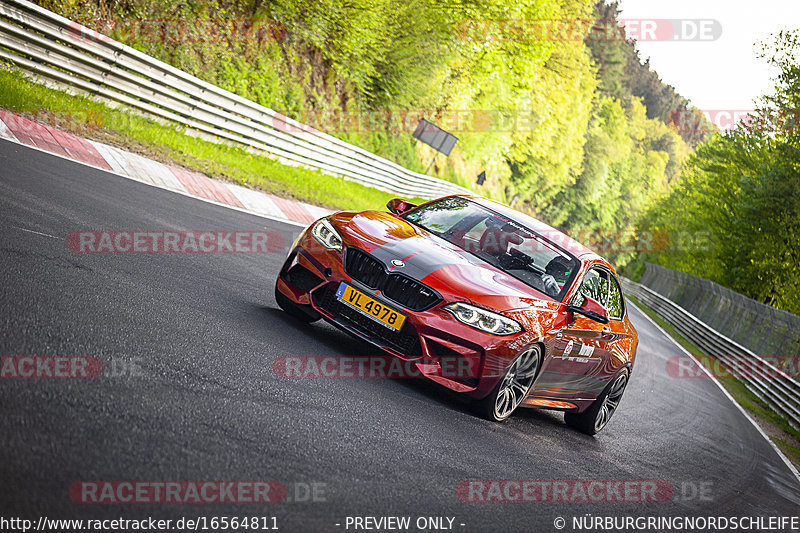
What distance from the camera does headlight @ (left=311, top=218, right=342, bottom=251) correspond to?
6.80 metres

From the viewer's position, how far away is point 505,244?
25.1 feet

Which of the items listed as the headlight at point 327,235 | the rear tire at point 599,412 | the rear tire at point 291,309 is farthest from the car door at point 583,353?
the rear tire at point 291,309

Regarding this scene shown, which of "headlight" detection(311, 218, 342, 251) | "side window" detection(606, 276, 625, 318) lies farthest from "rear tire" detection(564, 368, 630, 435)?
"headlight" detection(311, 218, 342, 251)

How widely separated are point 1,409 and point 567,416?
6203 millimetres

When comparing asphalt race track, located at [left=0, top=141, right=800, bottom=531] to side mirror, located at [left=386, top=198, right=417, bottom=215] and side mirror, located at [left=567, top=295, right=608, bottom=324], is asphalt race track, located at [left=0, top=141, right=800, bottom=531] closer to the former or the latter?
side mirror, located at [left=567, top=295, right=608, bottom=324]

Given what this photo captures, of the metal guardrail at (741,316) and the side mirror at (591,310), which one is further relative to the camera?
the metal guardrail at (741,316)

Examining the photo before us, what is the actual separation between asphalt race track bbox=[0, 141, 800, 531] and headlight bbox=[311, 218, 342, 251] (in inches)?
32.4

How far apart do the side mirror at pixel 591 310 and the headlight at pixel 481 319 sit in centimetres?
104

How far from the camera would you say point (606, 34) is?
10056cm

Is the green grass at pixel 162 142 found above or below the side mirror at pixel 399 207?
below

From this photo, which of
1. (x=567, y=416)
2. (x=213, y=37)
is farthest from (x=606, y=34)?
(x=567, y=416)

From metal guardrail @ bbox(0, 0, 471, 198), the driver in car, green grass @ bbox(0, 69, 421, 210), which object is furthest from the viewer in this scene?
metal guardrail @ bbox(0, 0, 471, 198)

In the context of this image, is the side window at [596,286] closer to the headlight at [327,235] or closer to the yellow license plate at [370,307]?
the yellow license plate at [370,307]

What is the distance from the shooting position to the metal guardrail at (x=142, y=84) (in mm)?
12867
